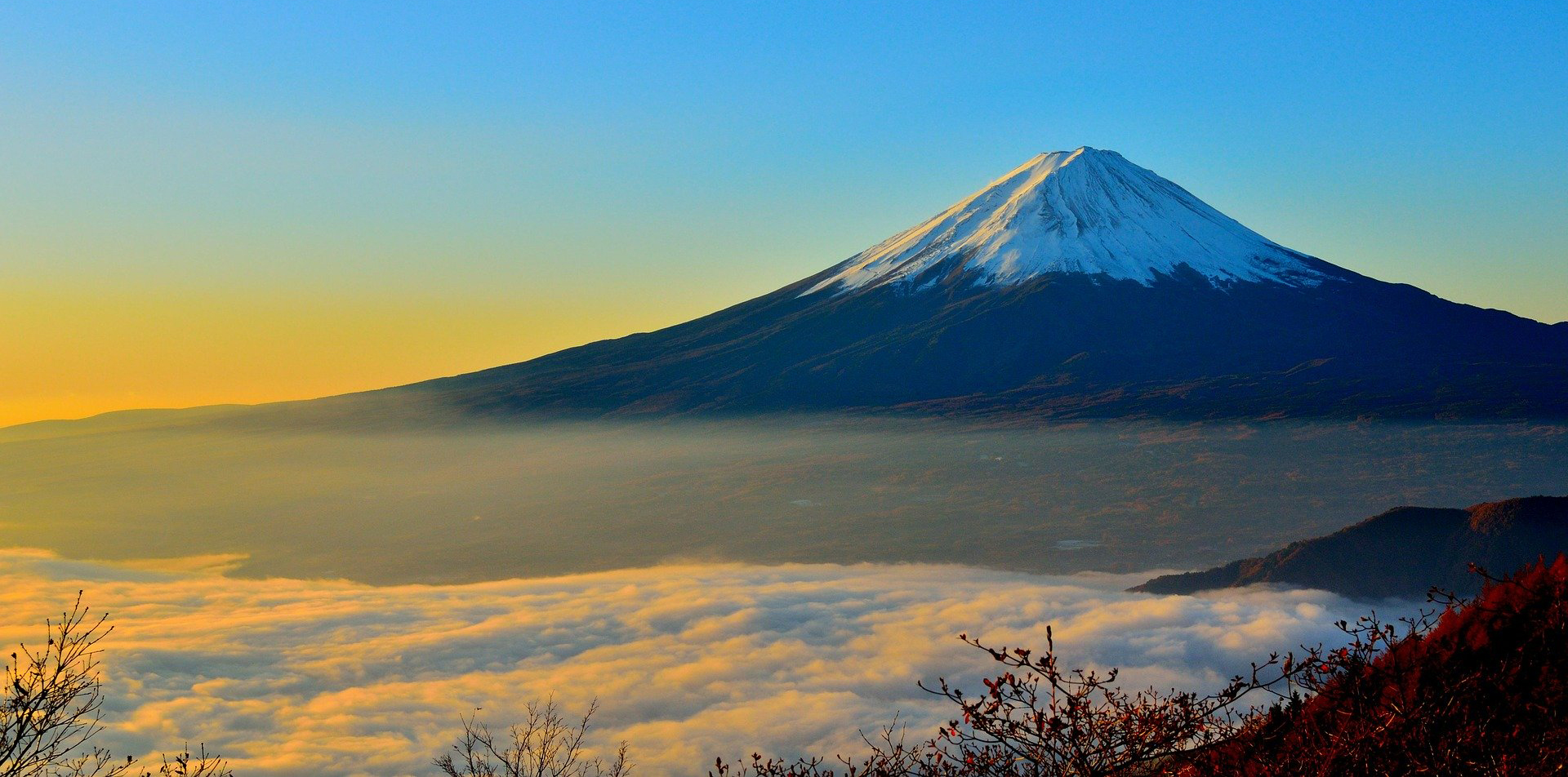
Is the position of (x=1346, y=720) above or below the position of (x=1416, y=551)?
above

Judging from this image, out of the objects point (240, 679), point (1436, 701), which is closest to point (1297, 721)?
point (1436, 701)

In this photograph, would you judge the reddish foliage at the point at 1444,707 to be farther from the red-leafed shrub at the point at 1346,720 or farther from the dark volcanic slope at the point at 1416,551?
the dark volcanic slope at the point at 1416,551

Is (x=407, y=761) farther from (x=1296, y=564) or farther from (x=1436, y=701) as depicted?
(x=1436, y=701)

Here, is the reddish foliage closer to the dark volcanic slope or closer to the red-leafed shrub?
the red-leafed shrub

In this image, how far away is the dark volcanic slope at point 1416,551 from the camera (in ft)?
299

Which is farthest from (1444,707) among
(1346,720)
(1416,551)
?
(1416,551)

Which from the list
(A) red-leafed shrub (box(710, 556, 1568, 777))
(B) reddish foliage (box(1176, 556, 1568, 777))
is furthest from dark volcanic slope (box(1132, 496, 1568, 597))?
(A) red-leafed shrub (box(710, 556, 1568, 777))

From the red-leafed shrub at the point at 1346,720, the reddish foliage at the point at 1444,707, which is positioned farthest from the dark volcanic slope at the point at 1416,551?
the red-leafed shrub at the point at 1346,720

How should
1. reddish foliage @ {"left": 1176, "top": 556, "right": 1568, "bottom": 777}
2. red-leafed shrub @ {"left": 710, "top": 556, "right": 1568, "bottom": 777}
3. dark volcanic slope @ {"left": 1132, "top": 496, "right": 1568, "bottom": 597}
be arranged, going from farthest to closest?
1. dark volcanic slope @ {"left": 1132, "top": 496, "right": 1568, "bottom": 597}
2. reddish foliage @ {"left": 1176, "top": 556, "right": 1568, "bottom": 777}
3. red-leafed shrub @ {"left": 710, "top": 556, "right": 1568, "bottom": 777}

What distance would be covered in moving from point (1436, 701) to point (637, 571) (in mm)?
177569

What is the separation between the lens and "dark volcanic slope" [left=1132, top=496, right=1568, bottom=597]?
91188 mm

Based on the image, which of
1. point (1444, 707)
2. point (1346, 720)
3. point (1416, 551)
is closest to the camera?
point (1444, 707)

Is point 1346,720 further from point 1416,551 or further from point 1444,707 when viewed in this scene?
A: point 1416,551

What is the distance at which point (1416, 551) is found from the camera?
10325cm
